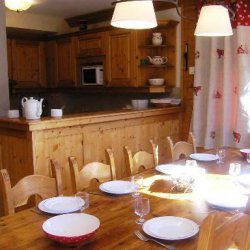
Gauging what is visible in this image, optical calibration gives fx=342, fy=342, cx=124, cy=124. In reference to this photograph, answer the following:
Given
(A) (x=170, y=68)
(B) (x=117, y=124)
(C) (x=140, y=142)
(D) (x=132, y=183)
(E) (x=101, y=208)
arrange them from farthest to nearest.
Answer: (A) (x=170, y=68) < (C) (x=140, y=142) < (B) (x=117, y=124) < (D) (x=132, y=183) < (E) (x=101, y=208)

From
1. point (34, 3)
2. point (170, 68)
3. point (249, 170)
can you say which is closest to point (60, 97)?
point (34, 3)

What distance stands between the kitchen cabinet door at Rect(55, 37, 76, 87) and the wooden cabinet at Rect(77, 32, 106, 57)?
16cm

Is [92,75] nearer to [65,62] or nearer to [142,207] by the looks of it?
[65,62]

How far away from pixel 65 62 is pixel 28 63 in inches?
27.7

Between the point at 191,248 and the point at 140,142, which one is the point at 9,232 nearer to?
the point at 191,248

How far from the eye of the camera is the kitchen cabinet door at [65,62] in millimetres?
5262

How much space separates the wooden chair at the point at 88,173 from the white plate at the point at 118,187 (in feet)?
0.52

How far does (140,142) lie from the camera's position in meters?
3.86

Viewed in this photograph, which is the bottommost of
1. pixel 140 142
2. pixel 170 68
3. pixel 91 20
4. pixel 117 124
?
pixel 140 142

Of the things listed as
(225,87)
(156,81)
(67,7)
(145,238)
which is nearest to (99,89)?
(156,81)

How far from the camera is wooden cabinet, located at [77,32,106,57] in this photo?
4695 mm

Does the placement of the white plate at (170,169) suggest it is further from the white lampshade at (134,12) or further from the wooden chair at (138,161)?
the white lampshade at (134,12)

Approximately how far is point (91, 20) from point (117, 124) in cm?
235

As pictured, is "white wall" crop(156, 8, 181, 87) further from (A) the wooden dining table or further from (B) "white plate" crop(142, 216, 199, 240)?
(B) "white plate" crop(142, 216, 199, 240)
